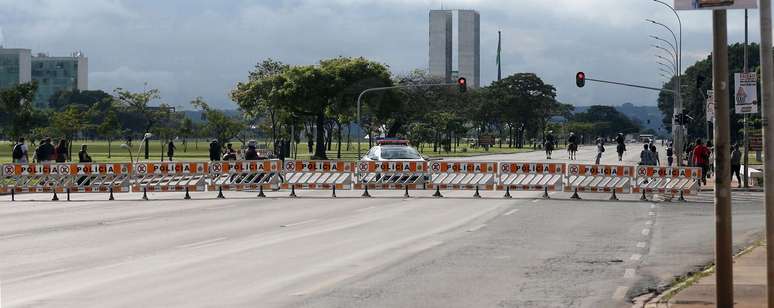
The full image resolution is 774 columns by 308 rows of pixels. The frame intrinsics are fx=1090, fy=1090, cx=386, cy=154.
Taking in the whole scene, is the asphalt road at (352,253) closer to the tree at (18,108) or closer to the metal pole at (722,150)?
the metal pole at (722,150)

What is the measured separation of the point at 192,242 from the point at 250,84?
71027mm

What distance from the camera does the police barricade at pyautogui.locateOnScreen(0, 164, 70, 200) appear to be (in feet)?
109

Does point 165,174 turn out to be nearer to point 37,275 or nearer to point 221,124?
point 37,275

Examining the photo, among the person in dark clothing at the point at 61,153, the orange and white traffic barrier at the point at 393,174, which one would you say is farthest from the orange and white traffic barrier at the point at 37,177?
the orange and white traffic barrier at the point at 393,174

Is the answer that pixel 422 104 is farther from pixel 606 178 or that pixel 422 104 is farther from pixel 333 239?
pixel 333 239

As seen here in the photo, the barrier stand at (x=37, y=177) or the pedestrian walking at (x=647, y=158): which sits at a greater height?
the pedestrian walking at (x=647, y=158)

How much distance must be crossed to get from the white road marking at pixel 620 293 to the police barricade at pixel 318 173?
70.7 ft

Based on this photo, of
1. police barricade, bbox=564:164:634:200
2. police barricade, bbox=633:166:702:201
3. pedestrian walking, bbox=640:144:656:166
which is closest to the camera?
police barricade, bbox=633:166:702:201

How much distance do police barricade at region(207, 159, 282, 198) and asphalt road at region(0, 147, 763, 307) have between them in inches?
219

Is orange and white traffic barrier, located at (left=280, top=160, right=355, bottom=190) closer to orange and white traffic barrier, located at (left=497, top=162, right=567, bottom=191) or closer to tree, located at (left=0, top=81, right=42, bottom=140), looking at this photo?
orange and white traffic barrier, located at (left=497, top=162, right=567, bottom=191)

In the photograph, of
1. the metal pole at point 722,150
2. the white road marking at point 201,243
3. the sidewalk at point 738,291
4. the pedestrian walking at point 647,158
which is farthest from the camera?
the pedestrian walking at point 647,158

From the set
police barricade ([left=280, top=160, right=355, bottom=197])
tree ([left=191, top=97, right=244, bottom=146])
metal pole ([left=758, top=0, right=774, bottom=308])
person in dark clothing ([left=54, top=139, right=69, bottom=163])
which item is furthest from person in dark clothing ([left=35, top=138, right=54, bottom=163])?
tree ([left=191, top=97, right=244, bottom=146])

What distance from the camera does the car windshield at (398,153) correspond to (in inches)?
1491

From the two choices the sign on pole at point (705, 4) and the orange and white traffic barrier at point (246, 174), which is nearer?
the sign on pole at point (705, 4)
